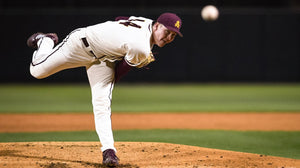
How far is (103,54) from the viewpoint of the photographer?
3.47 m

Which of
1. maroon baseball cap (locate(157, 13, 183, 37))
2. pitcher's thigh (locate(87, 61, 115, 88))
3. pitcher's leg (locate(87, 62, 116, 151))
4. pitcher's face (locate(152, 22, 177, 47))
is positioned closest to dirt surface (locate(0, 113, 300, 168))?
pitcher's leg (locate(87, 62, 116, 151))

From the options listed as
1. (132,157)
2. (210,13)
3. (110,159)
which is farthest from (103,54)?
(210,13)

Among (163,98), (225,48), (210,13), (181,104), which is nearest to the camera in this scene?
(181,104)

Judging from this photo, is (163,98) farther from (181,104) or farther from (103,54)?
(103,54)

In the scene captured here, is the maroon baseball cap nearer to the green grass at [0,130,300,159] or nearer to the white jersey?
the white jersey

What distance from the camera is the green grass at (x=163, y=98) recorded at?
28.5 feet

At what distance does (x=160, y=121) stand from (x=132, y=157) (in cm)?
303

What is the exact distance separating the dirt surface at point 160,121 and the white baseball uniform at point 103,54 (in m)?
2.62

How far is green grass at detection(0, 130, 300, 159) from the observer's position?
4.77 m

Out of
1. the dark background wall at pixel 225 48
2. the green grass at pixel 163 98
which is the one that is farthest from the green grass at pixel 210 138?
the dark background wall at pixel 225 48

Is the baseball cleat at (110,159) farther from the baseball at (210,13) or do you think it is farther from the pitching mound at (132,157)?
the baseball at (210,13)

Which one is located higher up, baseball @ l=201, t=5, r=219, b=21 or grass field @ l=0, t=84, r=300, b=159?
baseball @ l=201, t=5, r=219, b=21

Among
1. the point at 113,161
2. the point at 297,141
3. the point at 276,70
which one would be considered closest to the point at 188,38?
the point at 276,70

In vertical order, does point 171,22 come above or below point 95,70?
above
